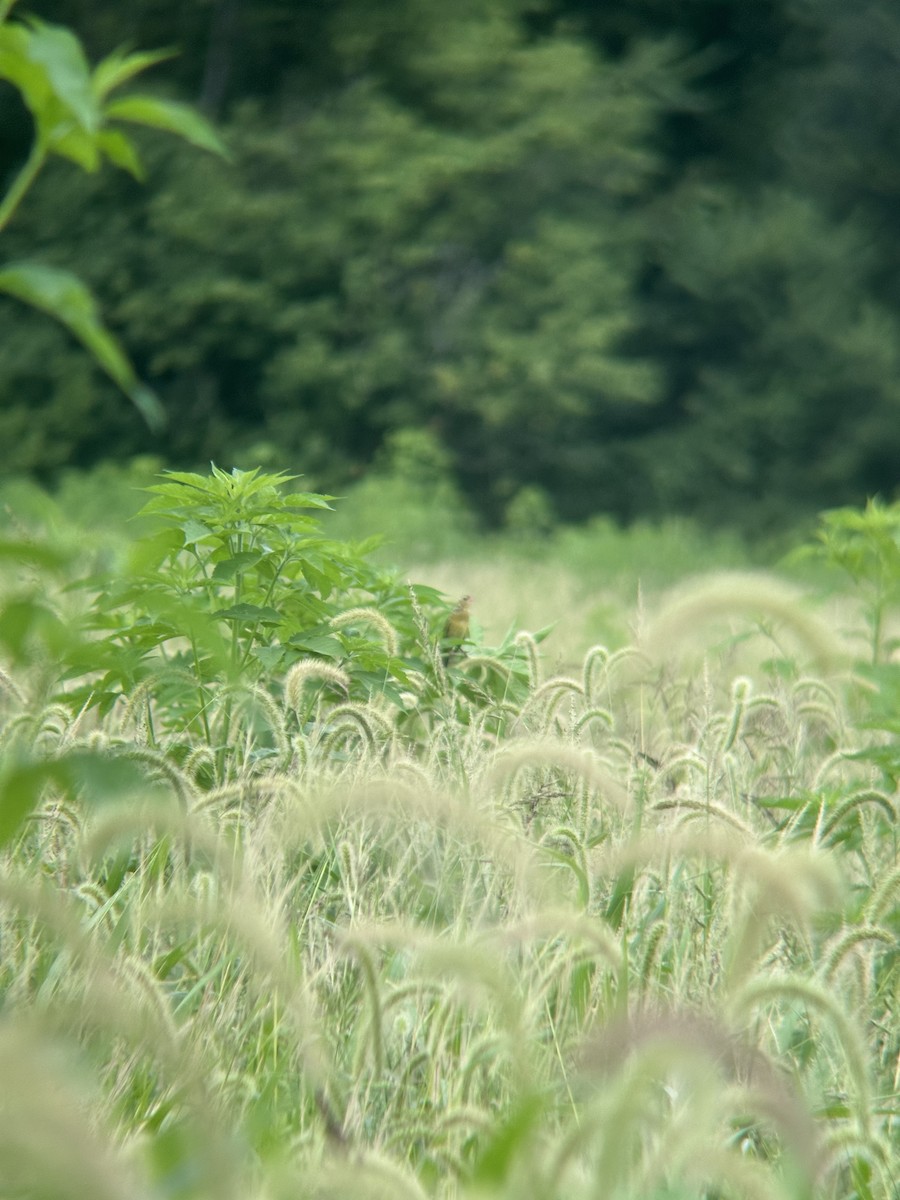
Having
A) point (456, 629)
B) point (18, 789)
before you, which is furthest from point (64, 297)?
point (456, 629)

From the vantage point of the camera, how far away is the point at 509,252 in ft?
55.2

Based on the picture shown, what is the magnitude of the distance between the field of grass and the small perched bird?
3cm

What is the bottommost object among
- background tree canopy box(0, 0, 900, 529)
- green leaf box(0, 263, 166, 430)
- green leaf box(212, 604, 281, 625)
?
green leaf box(0, 263, 166, 430)

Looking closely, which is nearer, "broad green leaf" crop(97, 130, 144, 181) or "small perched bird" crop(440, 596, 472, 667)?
"broad green leaf" crop(97, 130, 144, 181)

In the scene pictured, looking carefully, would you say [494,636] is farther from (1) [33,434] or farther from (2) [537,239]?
(2) [537,239]

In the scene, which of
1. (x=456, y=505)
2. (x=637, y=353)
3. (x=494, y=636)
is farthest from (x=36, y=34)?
(x=637, y=353)

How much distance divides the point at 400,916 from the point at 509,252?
15396mm

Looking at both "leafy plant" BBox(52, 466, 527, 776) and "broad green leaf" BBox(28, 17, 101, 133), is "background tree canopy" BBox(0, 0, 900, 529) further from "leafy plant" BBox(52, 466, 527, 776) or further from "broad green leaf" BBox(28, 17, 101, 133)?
"broad green leaf" BBox(28, 17, 101, 133)

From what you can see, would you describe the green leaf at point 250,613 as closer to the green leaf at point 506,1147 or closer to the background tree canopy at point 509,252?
the green leaf at point 506,1147

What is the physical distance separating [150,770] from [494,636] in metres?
3.55

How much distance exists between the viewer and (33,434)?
15594 mm

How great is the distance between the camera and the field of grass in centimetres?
120

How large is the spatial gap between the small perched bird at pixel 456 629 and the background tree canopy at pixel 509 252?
12306mm

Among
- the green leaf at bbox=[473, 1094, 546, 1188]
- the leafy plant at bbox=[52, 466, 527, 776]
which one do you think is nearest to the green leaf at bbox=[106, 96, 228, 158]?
the green leaf at bbox=[473, 1094, 546, 1188]
